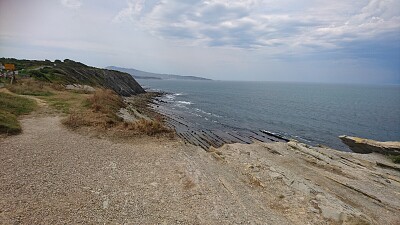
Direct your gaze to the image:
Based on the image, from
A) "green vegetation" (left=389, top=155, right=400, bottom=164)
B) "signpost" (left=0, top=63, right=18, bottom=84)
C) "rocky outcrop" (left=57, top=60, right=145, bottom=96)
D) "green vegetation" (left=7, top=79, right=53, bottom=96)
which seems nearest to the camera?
"green vegetation" (left=389, top=155, right=400, bottom=164)

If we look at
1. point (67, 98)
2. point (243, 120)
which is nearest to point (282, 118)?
point (243, 120)

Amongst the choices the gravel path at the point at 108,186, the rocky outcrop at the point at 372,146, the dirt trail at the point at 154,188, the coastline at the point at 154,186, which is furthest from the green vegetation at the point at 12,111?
the rocky outcrop at the point at 372,146

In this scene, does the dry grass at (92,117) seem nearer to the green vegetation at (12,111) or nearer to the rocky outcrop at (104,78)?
the green vegetation at (12,111)

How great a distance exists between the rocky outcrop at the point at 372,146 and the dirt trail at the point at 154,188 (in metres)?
13.1

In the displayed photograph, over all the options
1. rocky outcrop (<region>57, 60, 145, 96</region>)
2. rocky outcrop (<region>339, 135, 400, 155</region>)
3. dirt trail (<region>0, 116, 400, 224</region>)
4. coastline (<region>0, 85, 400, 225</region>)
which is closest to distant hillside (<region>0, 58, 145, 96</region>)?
rocky outcrop (<region>57, 60, 145, 96</region>)

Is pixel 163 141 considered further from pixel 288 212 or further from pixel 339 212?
pixel 339 212

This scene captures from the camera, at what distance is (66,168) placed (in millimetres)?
14391

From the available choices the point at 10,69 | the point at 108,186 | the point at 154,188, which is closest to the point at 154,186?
the point at 154,188

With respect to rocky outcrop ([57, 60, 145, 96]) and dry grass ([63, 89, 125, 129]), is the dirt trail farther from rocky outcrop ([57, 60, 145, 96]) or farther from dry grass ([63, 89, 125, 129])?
rocky outcrop ([57, 60, 145, 96])

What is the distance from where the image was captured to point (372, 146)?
120ft

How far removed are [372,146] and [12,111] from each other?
44161 mm

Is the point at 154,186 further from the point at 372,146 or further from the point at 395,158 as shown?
the point at 372,146

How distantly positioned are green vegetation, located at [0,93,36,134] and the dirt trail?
1.07 metres

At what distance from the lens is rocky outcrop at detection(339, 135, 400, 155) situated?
113ft
